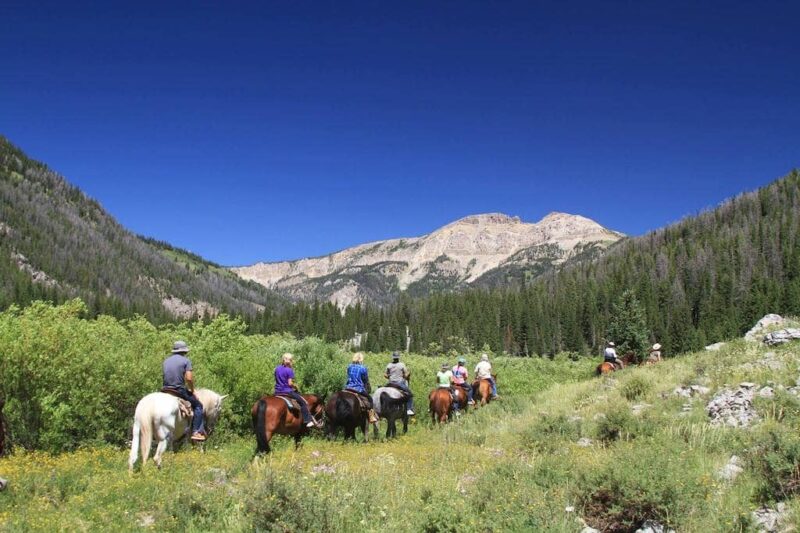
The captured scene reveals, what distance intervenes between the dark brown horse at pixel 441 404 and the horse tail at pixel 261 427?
396 inches

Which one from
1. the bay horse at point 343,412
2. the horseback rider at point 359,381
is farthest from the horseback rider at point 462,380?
the bay horse at point 343,412

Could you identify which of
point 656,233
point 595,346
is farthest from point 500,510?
point 656,233

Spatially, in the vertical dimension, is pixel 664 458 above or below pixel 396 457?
above

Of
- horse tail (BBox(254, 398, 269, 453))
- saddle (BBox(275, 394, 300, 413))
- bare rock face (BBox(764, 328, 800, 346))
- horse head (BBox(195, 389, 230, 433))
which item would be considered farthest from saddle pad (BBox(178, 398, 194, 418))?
bare rock face (BBox(764, 328, 800, 346))

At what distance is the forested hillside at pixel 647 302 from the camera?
101219 millimetres

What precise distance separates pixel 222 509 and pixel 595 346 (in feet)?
395

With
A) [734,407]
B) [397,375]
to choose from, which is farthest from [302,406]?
[734,407]

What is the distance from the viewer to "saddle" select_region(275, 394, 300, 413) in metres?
14.0

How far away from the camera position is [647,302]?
4419 inches

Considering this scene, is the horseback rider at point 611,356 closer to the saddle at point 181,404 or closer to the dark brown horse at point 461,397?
the dark brown horse at point 461,397

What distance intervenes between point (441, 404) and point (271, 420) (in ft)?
32.6

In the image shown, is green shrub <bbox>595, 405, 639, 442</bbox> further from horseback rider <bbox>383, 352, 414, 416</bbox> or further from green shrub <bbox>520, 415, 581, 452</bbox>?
horseback rider <bbox>383, 352, 414, 416</bbox>

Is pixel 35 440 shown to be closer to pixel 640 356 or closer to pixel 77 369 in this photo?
pixel 77 369

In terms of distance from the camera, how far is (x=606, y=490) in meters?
8.00
